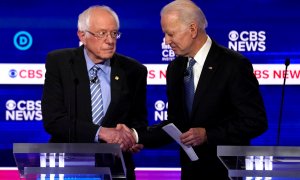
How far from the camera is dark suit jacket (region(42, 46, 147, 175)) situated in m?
4.08

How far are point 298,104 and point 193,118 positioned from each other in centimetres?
168

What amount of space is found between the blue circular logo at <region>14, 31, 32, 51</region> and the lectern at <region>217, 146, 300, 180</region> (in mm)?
2795

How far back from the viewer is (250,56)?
18.0 ft

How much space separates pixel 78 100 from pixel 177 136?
1.79ft

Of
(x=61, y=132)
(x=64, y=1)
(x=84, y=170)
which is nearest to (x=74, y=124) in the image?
(x=61, y=132)

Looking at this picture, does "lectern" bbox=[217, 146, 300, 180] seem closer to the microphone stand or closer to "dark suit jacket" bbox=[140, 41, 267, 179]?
"dark suit jacket" bbox=[140, 41, 267, 179]

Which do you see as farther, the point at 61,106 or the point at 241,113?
the point at 61,106

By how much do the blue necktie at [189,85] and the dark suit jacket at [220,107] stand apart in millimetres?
21

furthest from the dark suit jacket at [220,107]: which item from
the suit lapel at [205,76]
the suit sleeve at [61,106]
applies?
the suit sleeve at [61,106]

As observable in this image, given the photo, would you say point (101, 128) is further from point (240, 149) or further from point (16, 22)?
point (16, 22)

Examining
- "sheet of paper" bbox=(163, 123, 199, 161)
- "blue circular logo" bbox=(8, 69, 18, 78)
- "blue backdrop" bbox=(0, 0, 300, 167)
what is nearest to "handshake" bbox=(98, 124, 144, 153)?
"sheet of paper" bbox=(163, 123, 199, 161)

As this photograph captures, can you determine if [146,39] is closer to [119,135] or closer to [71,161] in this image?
[119,135]

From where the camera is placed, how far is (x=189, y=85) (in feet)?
13.6

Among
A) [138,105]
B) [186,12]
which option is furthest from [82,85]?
[186,12]
